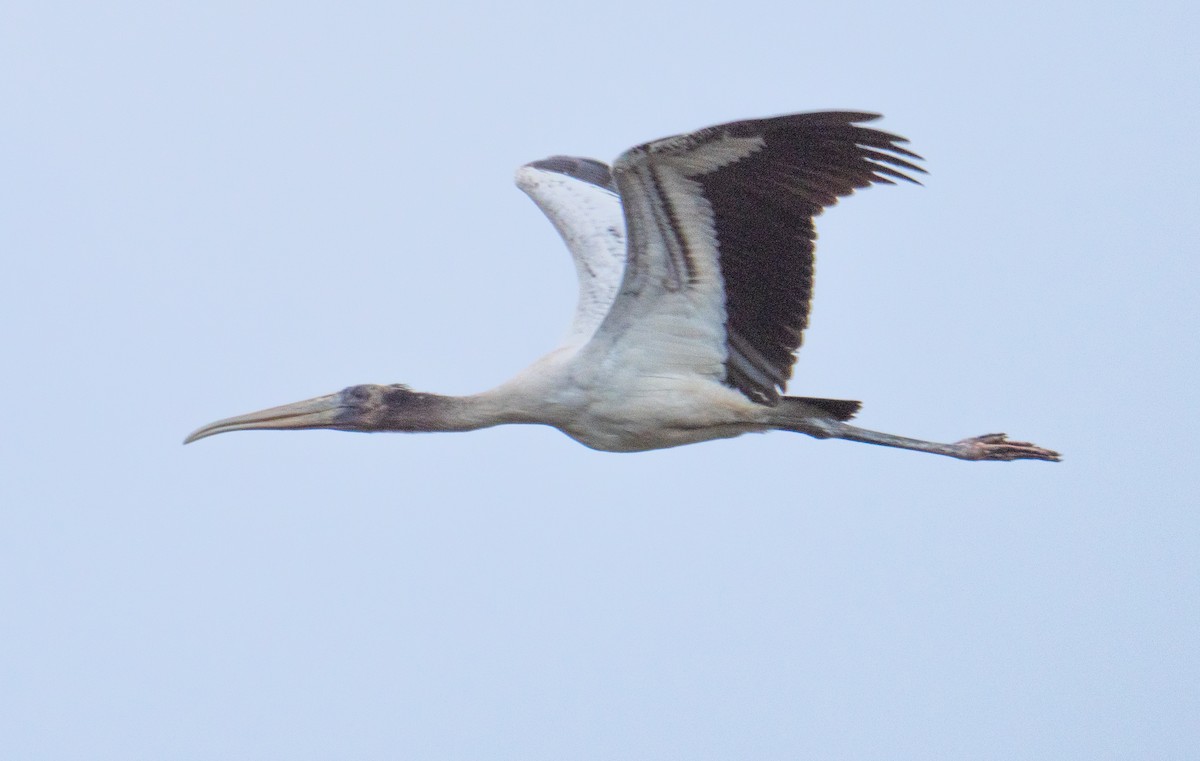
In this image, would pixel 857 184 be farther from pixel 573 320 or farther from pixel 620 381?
pixel 573 320

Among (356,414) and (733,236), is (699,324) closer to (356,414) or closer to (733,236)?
(733,236)

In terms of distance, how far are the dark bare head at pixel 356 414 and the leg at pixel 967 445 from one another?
6.77 feet

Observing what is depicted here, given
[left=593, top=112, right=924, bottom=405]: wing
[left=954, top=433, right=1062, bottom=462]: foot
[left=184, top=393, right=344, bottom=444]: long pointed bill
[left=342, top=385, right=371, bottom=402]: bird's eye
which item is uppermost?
[left=593, top=112, right=924, bottom=405]: wing

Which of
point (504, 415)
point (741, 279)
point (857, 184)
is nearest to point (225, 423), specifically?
point (504, 415)

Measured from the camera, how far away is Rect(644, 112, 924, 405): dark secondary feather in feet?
30.5

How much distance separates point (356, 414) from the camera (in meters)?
11.0

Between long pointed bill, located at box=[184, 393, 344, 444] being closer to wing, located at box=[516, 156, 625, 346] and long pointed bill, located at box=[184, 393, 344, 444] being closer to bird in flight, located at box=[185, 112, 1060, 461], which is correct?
bird in flight, located at box=[185, 112, 1060, 461]

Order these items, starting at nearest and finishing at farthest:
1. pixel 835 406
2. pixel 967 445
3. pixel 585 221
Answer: pixel 835 406 → pixel 967 445 → pixel 585 221

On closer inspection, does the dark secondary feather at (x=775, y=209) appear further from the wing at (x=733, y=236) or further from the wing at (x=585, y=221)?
the wing at (x=585, y=221)

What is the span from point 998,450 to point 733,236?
8.16 feet

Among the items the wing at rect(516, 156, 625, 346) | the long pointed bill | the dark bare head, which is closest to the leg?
the wing at rect(516, 156, 625, 346)

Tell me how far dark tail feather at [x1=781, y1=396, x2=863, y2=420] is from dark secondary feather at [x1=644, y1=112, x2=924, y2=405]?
256 millimetres

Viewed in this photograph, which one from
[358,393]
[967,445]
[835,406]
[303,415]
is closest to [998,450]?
[967,445]

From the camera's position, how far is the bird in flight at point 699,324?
371 inches
